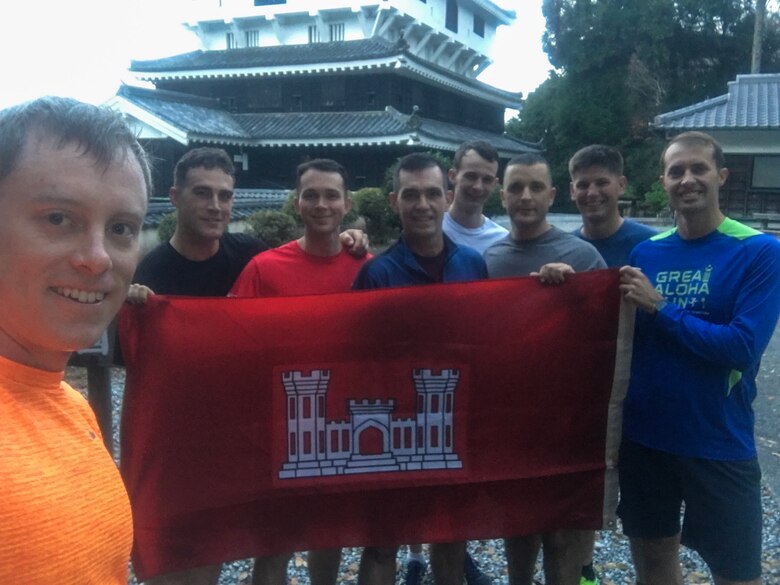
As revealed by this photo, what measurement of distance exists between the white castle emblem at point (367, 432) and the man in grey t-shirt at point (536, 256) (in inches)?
25.6

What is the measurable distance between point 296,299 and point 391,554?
1297 millimetres

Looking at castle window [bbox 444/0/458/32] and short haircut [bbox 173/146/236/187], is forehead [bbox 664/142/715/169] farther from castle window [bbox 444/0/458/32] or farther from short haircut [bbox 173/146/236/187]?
castle window [bbox 444/0/458/32]

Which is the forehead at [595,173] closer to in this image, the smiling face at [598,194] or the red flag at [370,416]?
the smiling face at [598,194]

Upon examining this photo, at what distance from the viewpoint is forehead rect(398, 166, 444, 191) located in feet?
11.1

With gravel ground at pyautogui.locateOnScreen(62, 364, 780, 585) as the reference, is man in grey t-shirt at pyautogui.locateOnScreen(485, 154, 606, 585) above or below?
above

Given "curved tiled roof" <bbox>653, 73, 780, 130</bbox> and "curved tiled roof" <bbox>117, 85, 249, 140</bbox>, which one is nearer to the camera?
"curved tiled roof" <bbox>653, 73, 780, 130</bbox>

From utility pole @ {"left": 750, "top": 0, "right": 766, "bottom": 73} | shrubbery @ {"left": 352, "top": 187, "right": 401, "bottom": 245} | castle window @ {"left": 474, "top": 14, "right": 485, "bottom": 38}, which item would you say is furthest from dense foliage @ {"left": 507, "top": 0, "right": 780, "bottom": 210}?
shrubbery @ {"left": 352, "top": 187, "right": 401, "bottom": 245}

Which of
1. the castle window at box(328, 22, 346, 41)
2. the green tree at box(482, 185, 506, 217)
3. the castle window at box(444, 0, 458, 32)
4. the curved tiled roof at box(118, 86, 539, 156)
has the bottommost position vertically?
the green tree at box(482, 185, 506, 217)

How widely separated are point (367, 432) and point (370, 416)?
0.24 ft

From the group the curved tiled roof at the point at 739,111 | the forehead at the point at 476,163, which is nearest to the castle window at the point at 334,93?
the curved tiled roof at the point at 739,111

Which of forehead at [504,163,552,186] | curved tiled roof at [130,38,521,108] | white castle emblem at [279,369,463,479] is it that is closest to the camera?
white castle emblem at [279,369,463,479]

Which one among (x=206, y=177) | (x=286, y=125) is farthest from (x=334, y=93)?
(x=206, y=177)

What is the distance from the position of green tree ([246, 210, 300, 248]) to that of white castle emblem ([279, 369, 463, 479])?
991cm

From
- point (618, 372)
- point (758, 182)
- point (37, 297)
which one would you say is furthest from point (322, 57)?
point (37, 297)
